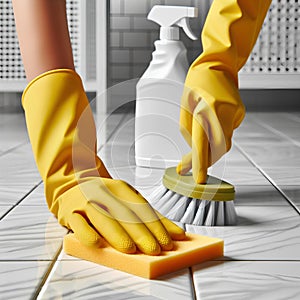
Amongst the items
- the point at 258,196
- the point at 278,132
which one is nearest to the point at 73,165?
the point at 258,196

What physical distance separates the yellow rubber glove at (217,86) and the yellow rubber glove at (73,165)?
0.12 m

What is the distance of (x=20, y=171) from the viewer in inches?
51.4

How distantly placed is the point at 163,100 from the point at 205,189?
167 mm

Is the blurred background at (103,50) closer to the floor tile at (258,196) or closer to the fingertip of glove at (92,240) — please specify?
the floor tile at (258,196)

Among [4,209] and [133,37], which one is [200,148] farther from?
[133,37]

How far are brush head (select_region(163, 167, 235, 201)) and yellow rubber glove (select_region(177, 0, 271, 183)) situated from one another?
0.01 meters

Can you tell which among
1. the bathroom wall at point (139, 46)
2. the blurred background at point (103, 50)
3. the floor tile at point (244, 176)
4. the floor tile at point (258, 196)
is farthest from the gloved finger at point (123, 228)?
the bathroom wall at point (139, 46)

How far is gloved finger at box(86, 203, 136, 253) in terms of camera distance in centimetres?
68

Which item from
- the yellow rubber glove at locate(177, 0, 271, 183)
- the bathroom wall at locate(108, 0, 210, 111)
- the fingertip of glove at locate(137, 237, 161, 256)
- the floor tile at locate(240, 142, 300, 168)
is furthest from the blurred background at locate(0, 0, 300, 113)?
the fingertip of glove at locate(137, 237, 161, 256)

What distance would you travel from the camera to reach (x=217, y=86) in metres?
0.91

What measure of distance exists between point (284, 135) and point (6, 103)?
1.48m

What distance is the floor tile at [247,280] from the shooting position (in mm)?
613

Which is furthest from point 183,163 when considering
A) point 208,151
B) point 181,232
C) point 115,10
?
point 115,10

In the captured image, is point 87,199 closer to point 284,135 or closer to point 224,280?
point 224,280
